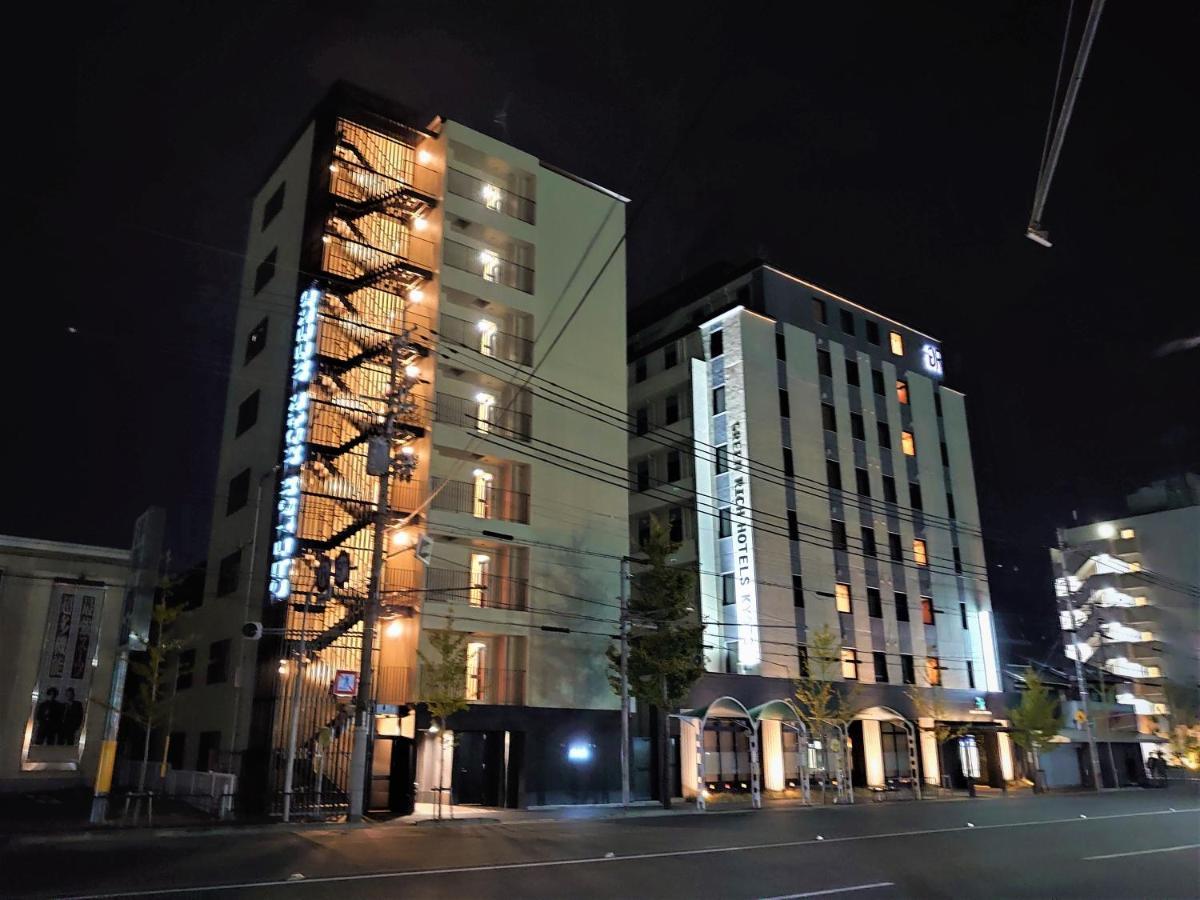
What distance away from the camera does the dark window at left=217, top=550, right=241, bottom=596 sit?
33156mm

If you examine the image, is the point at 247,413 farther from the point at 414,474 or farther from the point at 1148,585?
→ the point at 1148,585

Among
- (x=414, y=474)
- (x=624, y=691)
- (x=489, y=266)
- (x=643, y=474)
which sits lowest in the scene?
(x=624, y=691)

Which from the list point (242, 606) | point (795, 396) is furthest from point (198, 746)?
point (795, 396)

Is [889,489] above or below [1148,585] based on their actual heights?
above

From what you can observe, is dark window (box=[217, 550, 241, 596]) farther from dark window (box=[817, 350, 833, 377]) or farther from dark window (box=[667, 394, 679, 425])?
dark window (box=[817, 350, 833, 377])

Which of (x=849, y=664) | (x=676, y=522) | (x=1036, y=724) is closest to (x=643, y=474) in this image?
(x=676, y=522)

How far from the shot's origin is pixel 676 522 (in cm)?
4588

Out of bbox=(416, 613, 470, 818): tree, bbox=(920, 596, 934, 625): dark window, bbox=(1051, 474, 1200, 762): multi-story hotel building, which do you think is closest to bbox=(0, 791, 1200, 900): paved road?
bbox=(416, 613, 470, 818): tree

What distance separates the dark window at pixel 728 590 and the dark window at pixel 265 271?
25.4 metres

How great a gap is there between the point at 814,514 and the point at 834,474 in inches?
133

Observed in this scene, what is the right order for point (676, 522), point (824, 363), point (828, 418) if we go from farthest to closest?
1. point (824, 363)
2. point (828, 418)
3. point (676, 522)

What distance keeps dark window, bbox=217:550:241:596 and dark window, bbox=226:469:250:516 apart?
1.97 m

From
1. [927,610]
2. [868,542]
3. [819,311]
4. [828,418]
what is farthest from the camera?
[819,311]

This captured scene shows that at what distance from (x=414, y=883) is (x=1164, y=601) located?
90.0 meters
